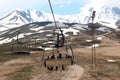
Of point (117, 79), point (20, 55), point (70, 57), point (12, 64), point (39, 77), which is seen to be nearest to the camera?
point (70, 57)

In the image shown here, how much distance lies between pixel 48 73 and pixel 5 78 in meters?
10.6

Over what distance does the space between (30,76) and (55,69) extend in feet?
36.4

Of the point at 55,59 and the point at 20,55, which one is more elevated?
the point at 55,59

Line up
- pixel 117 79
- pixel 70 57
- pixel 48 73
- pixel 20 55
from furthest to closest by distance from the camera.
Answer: pixel 20 55 < pixel 48 73 < pixel 117 79 < pixel 70 57

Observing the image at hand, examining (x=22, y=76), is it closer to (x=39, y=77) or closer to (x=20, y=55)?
(x=39, y=77)

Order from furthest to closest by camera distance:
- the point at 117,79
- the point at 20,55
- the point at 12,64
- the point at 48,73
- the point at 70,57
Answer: the point at 20,55, the point at 12,64, the point at 48,73, the point at 117,79, the point at 70,57

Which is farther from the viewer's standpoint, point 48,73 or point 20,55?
point 20,55

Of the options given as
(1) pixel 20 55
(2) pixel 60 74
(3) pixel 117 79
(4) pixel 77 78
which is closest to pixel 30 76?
(2) pixel 60 74

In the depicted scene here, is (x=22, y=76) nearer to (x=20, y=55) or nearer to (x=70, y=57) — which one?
(x=70, y=57)

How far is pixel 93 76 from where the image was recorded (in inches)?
3014

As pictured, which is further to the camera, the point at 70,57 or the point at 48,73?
the point at 48,73

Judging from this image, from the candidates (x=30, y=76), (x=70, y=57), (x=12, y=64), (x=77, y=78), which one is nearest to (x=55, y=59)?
(x=70, y=57)

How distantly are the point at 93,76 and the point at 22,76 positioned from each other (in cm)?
1592

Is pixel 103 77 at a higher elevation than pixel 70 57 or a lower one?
lower
